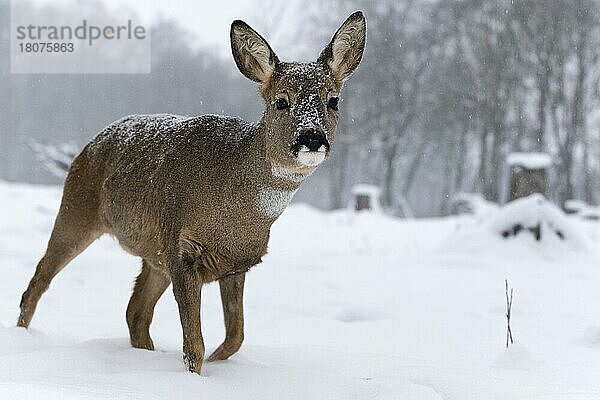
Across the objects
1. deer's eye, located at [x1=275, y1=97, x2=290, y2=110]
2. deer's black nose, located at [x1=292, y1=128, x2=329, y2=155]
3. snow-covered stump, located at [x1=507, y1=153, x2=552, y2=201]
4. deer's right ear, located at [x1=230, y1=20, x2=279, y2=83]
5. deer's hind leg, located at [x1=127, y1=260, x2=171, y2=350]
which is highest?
deer's right ear, located at [x1=230, y1=20, x2=279, y2=83]

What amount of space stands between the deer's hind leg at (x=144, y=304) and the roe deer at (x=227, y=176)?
34 cm

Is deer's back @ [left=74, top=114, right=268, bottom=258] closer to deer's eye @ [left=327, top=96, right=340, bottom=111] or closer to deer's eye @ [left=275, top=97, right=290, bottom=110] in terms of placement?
deer's eye @ [left=275, top=97, right=290, bottom=110]

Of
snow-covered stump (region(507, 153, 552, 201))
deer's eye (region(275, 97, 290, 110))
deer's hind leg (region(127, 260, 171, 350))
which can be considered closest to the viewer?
deer's eye (region(275, 97, 290, 110))

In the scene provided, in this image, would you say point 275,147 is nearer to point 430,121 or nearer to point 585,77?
point 585,77

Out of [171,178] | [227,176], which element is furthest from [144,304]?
[227,176]

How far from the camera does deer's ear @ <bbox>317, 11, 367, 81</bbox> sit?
3.82m

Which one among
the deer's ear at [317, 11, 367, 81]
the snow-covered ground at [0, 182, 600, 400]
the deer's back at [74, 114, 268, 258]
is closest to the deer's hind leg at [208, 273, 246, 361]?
the snow-covered ground at [0, 182, 600, 400]

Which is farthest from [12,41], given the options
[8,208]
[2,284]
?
[2,284]

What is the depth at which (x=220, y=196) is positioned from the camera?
380 centimetres

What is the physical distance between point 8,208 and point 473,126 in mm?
12885

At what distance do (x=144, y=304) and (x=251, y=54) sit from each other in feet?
5.19

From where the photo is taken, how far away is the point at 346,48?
3.86 metres

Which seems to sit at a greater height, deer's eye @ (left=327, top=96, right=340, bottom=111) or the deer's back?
deer's eye @ (left=327, top=96, right=340, bottom=111)

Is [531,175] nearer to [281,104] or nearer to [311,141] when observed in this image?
[281,104]
